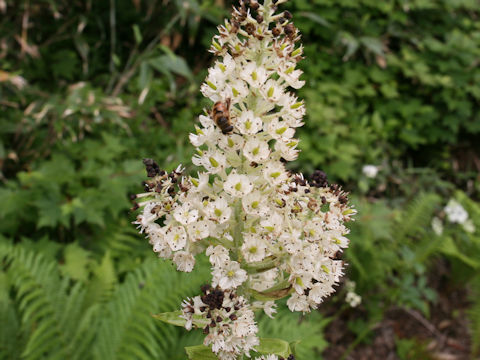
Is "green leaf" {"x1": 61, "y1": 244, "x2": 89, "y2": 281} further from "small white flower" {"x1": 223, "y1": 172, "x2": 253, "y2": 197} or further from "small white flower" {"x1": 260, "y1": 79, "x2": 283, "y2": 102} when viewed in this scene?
"small white flower" {"x1": 260, "y1": 79, "x2": 283, "y2": 102}

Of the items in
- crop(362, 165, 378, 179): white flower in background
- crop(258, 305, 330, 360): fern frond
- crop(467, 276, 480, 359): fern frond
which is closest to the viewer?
crop(258, 305, 330, 360): fern frond

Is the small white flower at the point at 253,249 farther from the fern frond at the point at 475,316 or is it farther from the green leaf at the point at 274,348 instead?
the fern frond at the point at 475,316

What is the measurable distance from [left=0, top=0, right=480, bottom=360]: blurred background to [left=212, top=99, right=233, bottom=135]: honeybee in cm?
169

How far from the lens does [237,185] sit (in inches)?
41.6

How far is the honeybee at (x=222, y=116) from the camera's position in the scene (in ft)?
3.32

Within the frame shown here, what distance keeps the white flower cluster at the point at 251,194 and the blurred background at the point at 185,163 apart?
1457 millimetres

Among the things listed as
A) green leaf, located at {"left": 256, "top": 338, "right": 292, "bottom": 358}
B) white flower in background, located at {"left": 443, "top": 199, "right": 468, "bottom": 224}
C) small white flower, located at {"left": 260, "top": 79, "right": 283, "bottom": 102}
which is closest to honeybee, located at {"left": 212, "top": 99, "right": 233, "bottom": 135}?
small white flower, located at {"left": 260, "top": 79, "right": 283, "bottom": 102}

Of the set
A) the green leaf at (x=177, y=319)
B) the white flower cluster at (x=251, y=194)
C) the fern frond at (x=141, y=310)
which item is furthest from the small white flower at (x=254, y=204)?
the fern frond at (x=141, y=310)

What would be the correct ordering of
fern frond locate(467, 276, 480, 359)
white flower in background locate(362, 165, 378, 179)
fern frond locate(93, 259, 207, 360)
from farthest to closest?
white flower in background locate(362, 165, 378, 179), fern frond locate(467, 276, 480, 359), fern frond locate(93, 259, 207, 360)

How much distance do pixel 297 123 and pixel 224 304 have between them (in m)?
0.52

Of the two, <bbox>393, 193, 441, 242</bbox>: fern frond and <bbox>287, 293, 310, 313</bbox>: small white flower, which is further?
<bbox>393, 193, 441, 242</bbox>: fern frond

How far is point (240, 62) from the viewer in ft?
3.60

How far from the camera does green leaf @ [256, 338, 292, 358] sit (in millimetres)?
1108

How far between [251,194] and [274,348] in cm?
44
